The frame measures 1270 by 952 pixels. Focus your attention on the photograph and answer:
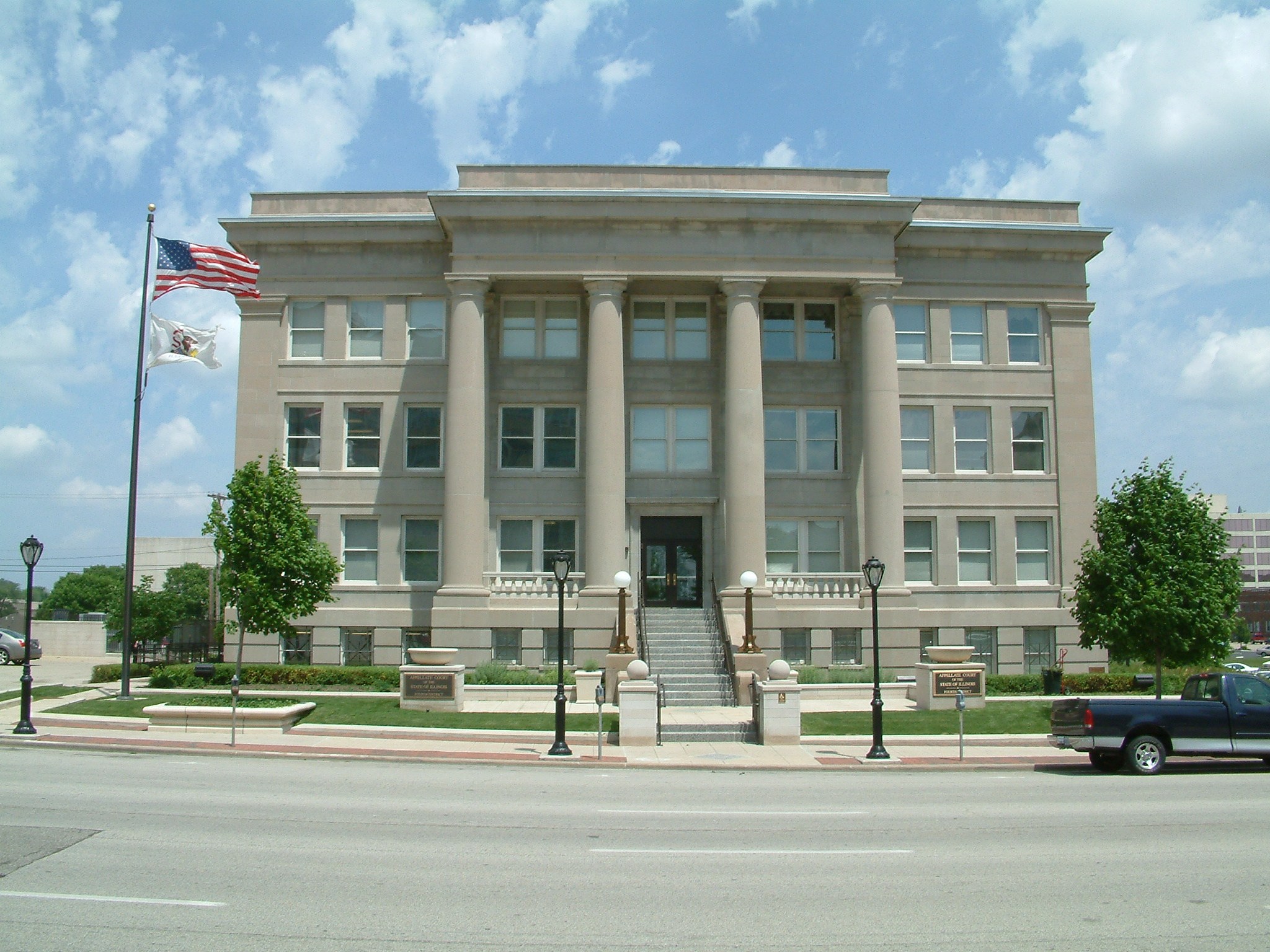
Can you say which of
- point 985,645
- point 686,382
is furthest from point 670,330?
point 985,645

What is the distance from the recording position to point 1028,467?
36250 mm

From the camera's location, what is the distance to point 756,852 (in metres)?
11.3

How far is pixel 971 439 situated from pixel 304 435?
22.6m

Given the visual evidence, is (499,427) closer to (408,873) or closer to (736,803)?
(736,803)

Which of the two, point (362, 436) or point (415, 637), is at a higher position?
point (362, 436)

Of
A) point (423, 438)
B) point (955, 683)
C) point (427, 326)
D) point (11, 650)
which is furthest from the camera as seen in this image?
point (11, 650)

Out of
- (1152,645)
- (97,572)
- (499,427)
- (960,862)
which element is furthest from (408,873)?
(97,572)

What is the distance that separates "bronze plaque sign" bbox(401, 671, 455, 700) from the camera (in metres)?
26.3

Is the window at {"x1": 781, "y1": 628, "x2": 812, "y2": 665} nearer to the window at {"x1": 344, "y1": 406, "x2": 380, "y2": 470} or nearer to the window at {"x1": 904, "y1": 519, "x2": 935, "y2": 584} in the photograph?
the window at {"x1": 904, "y1": 519, "x2": 935, "y2": 584}

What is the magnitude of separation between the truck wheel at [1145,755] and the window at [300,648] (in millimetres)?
24834

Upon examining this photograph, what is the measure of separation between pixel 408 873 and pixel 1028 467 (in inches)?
1209

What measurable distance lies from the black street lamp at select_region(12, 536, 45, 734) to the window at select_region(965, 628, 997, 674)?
26512 mm

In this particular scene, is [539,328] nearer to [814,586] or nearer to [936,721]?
[814,586]

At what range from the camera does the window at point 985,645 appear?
1361 inches
